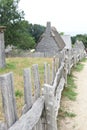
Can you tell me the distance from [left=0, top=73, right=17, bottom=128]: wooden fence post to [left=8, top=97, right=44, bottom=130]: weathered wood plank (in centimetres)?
7

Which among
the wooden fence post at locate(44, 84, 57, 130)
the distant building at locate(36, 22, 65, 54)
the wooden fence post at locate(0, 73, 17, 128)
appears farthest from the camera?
the distant building at locate(36, 22, 65, 54)

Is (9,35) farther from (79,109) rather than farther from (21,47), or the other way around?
(79,109)

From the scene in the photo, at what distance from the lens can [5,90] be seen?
10.6 ft

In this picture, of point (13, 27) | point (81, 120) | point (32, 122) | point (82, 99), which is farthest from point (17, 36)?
point (32, 122)

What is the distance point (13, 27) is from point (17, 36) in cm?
124

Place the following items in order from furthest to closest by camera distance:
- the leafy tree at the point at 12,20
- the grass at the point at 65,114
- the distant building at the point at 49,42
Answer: the distant building at the point at 49,42 < the leafy tree at the point at 12,20 < the grass at the point at 65,114

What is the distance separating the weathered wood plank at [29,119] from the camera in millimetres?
3523

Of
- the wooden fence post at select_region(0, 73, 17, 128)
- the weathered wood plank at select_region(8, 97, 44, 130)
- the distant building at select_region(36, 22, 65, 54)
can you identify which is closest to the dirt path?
the weathered wood plank at select_region(8, 97, 44, 130)

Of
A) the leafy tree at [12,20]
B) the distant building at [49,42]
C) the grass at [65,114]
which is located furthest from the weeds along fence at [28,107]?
the distant building at [49,42]

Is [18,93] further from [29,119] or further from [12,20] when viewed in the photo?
[12,20]

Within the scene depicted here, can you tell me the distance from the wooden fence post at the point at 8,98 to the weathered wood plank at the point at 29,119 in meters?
0.07

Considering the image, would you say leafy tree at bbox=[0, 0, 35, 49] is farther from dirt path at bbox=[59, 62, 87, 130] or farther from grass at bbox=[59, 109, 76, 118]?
grass at bbox=[59, 109, 76, 118]

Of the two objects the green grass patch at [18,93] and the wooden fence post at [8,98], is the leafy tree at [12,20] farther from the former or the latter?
the wooden fence post at [8,98]

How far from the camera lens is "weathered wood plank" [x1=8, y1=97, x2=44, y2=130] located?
3523 mm
